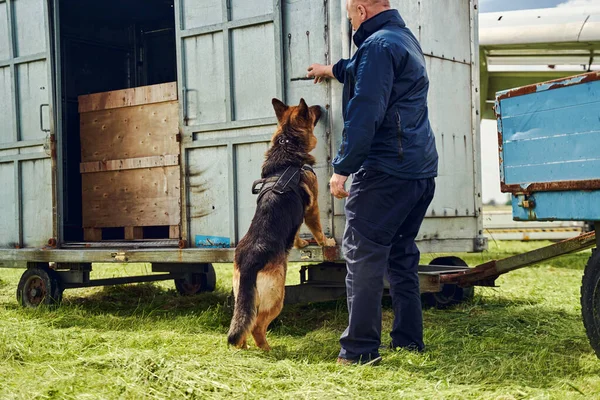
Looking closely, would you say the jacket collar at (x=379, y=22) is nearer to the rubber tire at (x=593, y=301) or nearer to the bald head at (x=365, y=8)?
the bald head at (x=365, y=8)

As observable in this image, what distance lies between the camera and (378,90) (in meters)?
3.79

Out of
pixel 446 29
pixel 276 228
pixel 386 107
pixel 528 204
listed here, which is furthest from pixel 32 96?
pixel 528 204

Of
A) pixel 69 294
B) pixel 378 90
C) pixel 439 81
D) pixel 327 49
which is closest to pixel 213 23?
pixel 327 49

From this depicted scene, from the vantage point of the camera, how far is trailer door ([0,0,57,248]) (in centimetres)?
696

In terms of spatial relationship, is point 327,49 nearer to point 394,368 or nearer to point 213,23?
point 213,23

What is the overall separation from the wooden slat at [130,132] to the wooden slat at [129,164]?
0.21ft

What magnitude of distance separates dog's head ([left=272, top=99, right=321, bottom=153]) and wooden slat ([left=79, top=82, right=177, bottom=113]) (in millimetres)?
1915

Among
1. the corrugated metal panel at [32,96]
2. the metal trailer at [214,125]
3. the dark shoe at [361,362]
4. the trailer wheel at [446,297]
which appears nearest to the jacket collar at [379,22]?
the metal trailer at [214,125]

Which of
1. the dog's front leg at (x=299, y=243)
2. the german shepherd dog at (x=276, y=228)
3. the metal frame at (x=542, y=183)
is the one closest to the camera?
the metal frame at (x=542, y=183)

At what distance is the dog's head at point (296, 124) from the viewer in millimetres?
5047

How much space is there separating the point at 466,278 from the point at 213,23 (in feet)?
9.64

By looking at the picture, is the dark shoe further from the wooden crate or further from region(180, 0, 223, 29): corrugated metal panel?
region(180, 0, 223, 29): corrugated metal panel

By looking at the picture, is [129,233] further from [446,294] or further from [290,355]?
[290,355]

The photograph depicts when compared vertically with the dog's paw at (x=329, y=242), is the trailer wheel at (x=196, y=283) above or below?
below
